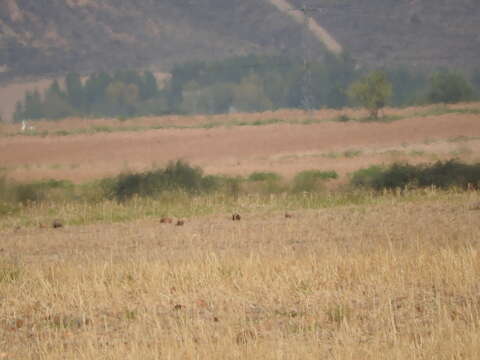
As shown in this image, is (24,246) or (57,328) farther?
(24,246)

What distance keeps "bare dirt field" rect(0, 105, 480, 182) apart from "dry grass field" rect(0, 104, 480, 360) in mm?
14357

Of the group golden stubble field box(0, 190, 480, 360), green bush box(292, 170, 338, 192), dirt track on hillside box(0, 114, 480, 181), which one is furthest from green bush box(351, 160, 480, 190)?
golden stubble field box(0, 190, 480, 360)

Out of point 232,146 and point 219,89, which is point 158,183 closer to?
point 232,146

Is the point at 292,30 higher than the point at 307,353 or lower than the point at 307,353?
higher

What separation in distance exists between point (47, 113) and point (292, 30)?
5275 centimetres

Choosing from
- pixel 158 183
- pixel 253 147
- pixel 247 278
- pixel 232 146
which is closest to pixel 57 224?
pixel 158 183

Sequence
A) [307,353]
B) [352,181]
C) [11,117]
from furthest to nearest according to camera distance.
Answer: [11,117]
[352,181]
[307,353]

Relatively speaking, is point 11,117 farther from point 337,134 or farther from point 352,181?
point 352,181

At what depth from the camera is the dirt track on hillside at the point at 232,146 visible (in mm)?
37719

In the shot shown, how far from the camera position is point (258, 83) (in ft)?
324

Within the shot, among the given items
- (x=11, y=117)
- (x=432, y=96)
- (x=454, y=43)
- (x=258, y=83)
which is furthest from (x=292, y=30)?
(x=432, y=96)

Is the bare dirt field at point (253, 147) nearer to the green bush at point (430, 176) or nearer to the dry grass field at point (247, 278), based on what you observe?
the green bush at point (430, 176)

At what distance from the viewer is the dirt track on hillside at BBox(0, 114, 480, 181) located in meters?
37.7

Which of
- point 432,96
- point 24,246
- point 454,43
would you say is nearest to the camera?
point 24,246
